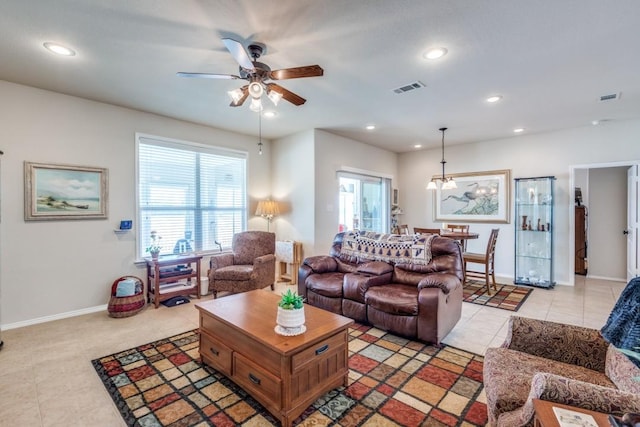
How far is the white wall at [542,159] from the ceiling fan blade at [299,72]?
380 centimetres

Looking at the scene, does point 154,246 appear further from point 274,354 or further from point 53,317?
point 274,354

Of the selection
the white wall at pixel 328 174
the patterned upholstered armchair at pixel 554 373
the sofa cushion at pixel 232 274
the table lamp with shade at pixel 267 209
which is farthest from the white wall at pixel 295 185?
the patterned upholstered armchair at pixel 554 373

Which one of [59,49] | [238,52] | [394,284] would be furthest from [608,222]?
[59,49]

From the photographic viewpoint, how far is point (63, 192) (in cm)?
369

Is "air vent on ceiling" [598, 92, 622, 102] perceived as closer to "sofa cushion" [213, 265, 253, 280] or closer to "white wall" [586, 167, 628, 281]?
"white wall" [586, 167, 628, 281]

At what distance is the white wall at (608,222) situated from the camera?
557 cm

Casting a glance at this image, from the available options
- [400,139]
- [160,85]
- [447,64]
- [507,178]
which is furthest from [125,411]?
[507,178]

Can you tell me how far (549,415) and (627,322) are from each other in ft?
2.04

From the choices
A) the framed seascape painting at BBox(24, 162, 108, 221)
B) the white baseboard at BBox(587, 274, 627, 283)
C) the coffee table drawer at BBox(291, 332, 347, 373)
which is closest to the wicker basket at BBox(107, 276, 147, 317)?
the framed seascape painting at BBox(24, 162, 108, 221)

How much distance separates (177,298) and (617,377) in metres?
4.58


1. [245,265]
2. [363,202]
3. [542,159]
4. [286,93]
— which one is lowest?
[245,265]

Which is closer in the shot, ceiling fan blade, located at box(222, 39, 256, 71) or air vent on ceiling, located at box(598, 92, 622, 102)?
Result: ceiling fan blade, located at box(222, 39, 256, 71)

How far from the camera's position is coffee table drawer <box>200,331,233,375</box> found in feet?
7.52

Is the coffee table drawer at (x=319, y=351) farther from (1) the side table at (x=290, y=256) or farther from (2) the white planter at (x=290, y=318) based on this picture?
(1) the side table at (x=290, y=256)
